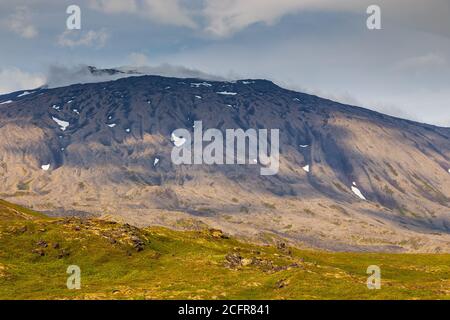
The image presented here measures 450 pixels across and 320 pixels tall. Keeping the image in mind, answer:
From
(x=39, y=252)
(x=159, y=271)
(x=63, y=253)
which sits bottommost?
(x=159, y=271)

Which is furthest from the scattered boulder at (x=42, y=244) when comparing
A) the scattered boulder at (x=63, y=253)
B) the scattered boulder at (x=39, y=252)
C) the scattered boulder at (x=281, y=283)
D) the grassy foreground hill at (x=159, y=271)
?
the scattered boulder at (x=281, y=283)

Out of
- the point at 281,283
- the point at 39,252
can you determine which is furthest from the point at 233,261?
the point at 39,252

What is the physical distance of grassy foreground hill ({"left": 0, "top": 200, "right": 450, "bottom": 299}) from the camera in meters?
64.4

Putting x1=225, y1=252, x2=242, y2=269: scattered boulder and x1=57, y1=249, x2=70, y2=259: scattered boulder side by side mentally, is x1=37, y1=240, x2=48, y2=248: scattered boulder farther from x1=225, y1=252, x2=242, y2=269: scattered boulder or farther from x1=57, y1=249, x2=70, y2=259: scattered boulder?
x1=225, y1=252, x2=242, y2=269: scattered boulder

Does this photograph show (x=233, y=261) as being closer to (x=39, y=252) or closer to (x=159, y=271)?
(x=159, y=271)

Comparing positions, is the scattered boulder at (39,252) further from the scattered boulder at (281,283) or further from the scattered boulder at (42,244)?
the scattered boulder at (281,283)

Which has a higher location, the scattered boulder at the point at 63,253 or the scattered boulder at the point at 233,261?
the scattered boulder at the point at 63,253

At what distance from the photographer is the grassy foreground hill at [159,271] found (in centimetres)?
6444

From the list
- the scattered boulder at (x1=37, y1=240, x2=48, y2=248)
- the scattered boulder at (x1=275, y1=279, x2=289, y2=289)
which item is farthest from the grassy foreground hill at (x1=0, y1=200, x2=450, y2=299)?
the scattered boulder at (x1=275, y1=279, x2=289, y2=289)

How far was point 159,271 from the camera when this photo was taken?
8588 cm

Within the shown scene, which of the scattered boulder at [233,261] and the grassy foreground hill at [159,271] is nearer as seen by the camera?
the grassy foreground hill at [159,271]

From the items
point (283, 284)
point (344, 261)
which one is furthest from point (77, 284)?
point (344, 261)

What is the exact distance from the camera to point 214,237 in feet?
423
